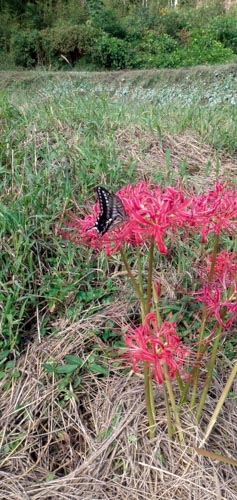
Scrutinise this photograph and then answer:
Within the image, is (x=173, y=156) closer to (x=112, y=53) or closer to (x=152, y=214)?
(x=152, y=214)

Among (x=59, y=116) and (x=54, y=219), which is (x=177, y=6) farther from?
(x=54, y=219)

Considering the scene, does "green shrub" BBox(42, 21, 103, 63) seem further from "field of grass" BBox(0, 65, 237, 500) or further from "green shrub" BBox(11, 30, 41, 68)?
"field of grass" BBox(0, 65, 237, 500)

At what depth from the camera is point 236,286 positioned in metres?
1.26

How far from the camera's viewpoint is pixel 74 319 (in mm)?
1938

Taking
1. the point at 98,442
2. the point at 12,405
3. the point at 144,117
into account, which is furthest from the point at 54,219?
the point at 144,117

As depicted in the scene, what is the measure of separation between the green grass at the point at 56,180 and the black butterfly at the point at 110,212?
799 mm

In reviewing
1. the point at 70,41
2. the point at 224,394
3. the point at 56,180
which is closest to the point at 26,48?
the point at 70,41

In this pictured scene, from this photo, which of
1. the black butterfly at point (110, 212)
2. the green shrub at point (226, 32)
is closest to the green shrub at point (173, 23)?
the green shrub at point (226, 32)

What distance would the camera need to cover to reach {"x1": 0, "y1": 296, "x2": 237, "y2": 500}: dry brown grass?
147 centimetres

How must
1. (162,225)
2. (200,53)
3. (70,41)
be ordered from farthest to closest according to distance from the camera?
(70,41), (200,53), (162,225)

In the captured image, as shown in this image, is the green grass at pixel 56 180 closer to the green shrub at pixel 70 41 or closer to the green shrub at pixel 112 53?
the green shrub at pixel 112 53

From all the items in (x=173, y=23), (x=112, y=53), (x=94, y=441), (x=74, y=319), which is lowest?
(x=94, y=441)

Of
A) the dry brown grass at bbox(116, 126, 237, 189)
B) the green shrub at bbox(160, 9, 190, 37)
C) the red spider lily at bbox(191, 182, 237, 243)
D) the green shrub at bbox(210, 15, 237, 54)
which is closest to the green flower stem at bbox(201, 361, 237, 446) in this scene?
the red spider lily at bbox(191, 182, 237, 243)

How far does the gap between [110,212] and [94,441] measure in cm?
83
